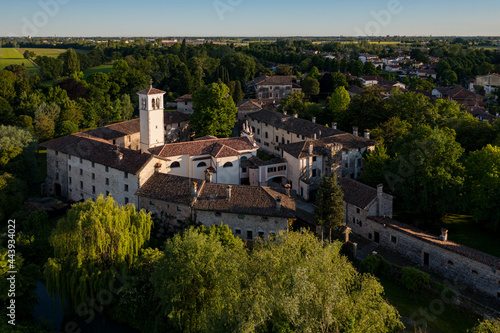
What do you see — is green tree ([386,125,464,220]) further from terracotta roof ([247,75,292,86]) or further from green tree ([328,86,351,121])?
terracotta roof ([247,75,292,86])

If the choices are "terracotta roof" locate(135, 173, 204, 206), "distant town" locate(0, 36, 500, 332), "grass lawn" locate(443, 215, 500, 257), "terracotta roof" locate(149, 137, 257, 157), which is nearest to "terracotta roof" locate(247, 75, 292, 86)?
"distant town" locate(0, 36, 500, 332)

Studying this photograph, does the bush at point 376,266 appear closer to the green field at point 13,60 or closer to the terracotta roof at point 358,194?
the terracotta roof at point 358,194

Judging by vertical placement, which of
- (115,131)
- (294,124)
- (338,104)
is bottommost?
(115,131)

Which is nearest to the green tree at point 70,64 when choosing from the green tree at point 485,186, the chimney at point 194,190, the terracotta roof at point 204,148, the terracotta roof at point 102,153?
the terracotta roof at point 102,153

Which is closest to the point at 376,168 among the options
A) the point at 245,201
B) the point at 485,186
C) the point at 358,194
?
the point at 358,194

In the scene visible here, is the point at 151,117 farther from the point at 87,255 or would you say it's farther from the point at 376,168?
the point at 376,168

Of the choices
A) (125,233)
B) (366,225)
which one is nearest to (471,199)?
(366,225)

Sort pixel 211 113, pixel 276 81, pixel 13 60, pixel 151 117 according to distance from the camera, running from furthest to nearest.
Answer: pixel 13 60
pixel 276 81
pixel 211 113
pixel 151 117
